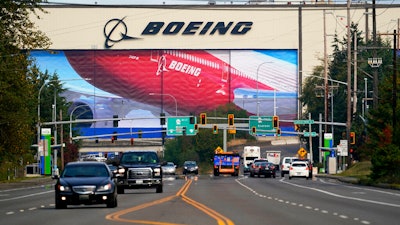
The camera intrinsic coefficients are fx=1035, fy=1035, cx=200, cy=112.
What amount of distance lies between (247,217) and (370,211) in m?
4.86

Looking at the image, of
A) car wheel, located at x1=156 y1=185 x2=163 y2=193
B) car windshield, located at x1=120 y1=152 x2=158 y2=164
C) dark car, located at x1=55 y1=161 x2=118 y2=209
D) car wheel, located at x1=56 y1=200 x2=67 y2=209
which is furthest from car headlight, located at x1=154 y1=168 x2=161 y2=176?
car wheel, located at x1=56 y1=200 x2=67 y2=209

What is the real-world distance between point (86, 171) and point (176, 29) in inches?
5099

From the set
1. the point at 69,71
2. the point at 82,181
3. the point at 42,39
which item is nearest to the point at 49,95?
the point at 69,71

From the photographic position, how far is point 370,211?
101ft

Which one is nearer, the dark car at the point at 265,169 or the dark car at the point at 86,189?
the dark car at the point at 86,189

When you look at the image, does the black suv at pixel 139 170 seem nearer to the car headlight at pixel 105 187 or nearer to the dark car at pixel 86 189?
the dark car at pixel 86 189

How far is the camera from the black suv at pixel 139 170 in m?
46.7

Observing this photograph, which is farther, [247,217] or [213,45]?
[213,45]

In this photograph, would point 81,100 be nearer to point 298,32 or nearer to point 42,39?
point 298,32

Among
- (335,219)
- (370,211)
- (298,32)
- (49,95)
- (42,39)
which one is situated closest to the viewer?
(335,219)

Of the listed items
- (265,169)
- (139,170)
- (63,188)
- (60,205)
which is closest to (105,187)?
(63,188)

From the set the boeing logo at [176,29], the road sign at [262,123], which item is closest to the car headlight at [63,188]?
the road sign at [262,123]

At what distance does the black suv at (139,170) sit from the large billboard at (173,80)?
370ft

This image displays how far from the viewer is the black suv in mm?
46656
